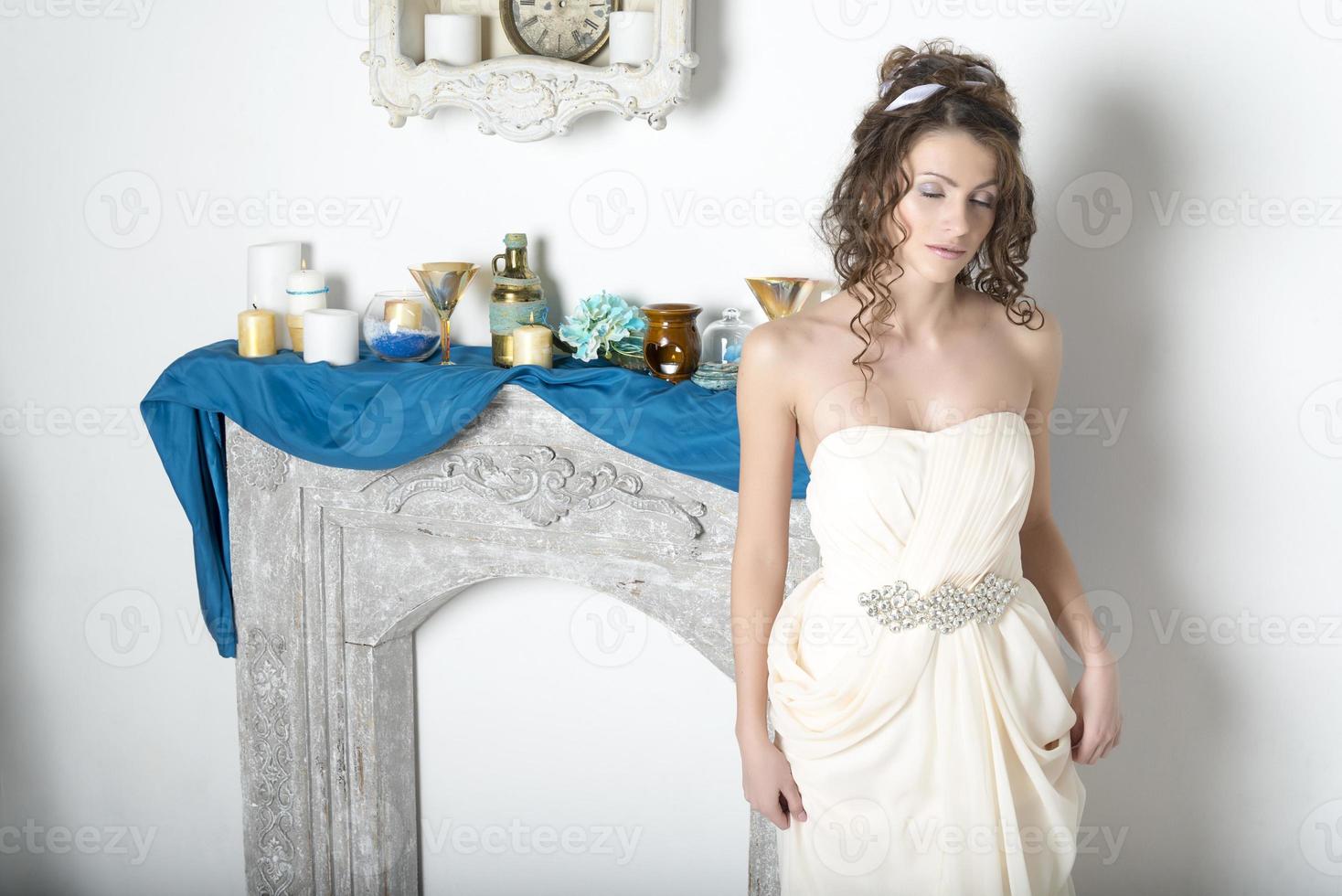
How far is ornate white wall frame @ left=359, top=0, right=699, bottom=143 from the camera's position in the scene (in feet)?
6.76

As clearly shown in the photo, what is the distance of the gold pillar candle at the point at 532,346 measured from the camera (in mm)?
2195

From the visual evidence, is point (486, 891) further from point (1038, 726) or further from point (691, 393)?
point (1038, 726)

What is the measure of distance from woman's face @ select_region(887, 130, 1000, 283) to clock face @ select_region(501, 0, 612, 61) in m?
0.83

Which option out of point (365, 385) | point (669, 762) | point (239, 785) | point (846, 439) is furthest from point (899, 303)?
point (239, 785)

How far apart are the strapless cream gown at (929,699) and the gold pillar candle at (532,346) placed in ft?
2.39

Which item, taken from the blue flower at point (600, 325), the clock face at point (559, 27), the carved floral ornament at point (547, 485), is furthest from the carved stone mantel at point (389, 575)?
the clock face at point (559, 27)

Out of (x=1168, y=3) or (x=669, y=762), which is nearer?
(x=1168, y=3)

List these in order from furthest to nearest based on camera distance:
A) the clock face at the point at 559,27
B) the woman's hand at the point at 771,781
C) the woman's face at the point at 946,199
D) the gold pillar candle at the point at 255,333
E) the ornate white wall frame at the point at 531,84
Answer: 1. the gold pillar candle at the point at 255,333
2. the clock face at the point at 559,27
3. the ornate white wall frame at the point at 531,84
4. the woman's hand at the point at 771,781
5. the woman's face at the point at 946,199

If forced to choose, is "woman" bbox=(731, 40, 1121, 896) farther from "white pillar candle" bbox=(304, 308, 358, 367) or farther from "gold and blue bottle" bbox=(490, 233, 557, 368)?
"white pillar candle" bbox=(304, 308, 358, 367)

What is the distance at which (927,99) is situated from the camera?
1.60m

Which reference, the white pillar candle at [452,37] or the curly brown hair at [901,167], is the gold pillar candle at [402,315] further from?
the curly brown hair at [901,167]

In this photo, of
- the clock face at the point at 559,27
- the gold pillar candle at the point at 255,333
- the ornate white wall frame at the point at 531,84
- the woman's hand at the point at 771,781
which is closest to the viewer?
the woman's hand at the point at 771,781

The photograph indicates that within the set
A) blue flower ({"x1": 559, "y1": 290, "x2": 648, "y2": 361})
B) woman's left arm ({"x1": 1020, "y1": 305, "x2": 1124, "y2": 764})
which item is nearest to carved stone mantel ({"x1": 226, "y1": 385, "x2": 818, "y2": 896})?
blue flower ({"x1": 559, "y1": 290, "x2": 648, "y2": 361})

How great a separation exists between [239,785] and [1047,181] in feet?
7.29
